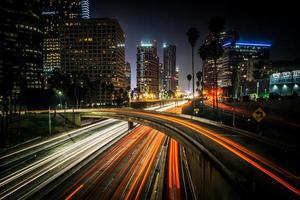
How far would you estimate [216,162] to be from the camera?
741 inches

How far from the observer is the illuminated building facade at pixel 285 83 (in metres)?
90.9

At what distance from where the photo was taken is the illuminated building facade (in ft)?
298

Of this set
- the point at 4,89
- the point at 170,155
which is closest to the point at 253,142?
the point at 170,155

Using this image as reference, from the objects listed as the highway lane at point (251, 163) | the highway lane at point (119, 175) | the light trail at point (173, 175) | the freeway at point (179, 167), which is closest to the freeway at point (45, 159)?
the freeway at point (179, 167)

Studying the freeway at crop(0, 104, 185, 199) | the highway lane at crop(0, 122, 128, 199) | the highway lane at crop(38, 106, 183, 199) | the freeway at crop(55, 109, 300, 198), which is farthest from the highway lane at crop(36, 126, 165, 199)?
the freeway at crop(55, 109, 300, 198)

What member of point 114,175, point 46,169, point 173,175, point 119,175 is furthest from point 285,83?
point 46,169

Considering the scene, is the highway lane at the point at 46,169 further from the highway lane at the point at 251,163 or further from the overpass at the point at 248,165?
the highway lane at the point at 251,163

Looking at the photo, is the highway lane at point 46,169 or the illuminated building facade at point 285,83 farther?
the illuminated building facade at point 285,83

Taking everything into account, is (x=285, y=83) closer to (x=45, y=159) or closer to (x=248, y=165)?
(x=248, y=165)

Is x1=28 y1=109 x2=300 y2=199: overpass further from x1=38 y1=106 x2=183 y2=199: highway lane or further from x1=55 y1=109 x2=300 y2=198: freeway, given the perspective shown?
x1=38 y1=106 x2=183 y2=199: highway lane

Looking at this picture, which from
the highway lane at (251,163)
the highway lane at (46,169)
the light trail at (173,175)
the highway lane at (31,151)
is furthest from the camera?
the highway lane at (31,151)

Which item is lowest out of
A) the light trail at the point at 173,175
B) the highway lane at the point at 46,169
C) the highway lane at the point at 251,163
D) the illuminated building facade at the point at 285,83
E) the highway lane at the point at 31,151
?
the light trail at the point at 173,175

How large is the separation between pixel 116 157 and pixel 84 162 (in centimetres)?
680

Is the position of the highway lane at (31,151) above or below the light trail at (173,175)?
above
